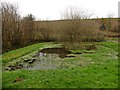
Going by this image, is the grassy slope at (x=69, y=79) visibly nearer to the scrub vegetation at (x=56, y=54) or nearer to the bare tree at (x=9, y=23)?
the scrub vegetation at (x=56, y=54)

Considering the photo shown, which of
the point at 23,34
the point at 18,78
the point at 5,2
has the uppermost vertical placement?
the point at 5,2

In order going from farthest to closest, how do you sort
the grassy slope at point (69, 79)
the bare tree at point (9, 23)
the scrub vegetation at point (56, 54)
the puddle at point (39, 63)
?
the bare tree at point (9, 23) → the puddle at point (39, 63) → the scrub vegetation at point (56, 54) → the grassy slope at point (69, 79)

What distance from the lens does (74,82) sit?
7.64 meters

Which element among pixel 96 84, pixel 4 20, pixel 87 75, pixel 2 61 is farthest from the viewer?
pixel 4 20

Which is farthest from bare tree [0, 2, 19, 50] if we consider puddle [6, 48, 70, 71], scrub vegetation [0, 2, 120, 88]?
puddle [6, 48, 70, 71]

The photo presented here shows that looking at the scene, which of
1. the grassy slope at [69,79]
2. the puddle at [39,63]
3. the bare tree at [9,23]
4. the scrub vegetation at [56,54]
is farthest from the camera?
the bare tree at [9,23]

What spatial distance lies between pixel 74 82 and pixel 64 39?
1915cm

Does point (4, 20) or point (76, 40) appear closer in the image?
point (4, 20)

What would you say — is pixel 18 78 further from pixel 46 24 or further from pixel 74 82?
pixel 46 24

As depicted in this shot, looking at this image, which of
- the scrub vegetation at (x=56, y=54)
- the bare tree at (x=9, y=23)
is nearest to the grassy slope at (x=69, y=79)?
the scrub vegetation at (x=56, y=54)

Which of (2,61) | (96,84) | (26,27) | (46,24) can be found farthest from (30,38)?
(96,84)

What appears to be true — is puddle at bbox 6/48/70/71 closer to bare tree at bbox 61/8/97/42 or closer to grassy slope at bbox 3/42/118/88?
grassy slope at bbox 3/42/118/88

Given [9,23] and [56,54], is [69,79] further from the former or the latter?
[9,23]

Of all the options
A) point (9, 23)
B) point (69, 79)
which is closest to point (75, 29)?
point (9, 23)
